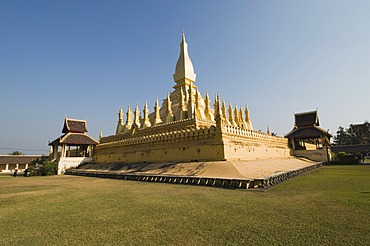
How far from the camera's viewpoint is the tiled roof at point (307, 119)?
29.0m

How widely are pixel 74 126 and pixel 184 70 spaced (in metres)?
18.5

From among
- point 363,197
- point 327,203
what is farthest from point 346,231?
point 363,197

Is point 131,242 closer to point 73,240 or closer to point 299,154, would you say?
point 73,240

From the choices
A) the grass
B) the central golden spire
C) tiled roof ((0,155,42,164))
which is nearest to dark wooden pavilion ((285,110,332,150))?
the central golden spire

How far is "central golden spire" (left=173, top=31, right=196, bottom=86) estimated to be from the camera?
106 ft

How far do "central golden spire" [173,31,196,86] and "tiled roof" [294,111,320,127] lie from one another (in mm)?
17153

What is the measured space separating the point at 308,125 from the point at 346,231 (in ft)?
95.0

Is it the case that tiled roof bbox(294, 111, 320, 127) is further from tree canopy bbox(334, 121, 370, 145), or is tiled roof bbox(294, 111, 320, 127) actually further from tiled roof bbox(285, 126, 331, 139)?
tree canopy bbox(334, 121, 370, 145)

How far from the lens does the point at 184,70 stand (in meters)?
32.4

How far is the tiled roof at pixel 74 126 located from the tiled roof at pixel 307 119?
3169 cm

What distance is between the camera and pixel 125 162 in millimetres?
22375

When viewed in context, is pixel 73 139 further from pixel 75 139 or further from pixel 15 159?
pixel 15 159

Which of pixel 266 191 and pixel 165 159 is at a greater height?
pixel 165 159

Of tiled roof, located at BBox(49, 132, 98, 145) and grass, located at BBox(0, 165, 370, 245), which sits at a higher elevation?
tiled roof, located at BBox(49, 132, 98, 145)
